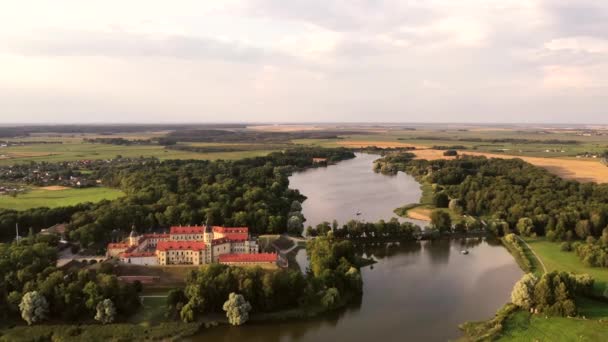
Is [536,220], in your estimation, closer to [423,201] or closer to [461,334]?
[423,201]

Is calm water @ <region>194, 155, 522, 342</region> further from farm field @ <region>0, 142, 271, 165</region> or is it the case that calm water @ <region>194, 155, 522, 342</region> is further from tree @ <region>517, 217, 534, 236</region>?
farm field @ <region>0, 142, 271, 165</region>

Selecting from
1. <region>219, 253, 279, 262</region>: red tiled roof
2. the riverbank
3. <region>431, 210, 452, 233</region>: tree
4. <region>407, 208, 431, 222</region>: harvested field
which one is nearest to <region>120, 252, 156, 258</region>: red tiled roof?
<region>219, 253, 279, 262</region>: red tiled roof

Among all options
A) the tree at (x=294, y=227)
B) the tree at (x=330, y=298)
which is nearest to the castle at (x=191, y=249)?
the tree at (x=330, y=298)

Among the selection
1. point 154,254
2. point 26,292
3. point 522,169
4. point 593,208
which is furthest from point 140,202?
point 522,169

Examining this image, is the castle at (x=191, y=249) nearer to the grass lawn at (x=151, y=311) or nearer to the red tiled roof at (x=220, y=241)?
the red tiled roof at (x=220, y=241)

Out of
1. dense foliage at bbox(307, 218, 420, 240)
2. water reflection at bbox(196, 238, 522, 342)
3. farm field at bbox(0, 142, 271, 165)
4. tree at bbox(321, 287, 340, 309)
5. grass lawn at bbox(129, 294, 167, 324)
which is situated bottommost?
water reflection at bbox(196, 238, 522, 342)
